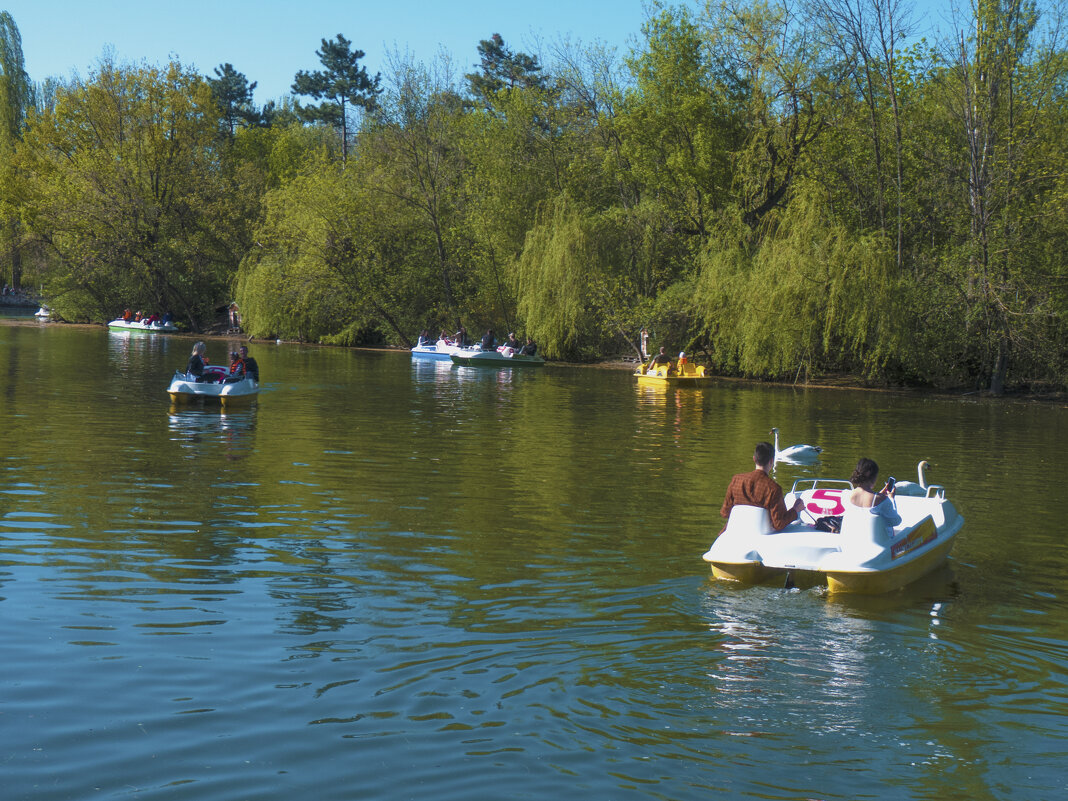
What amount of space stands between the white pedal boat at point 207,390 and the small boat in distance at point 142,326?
3819cm

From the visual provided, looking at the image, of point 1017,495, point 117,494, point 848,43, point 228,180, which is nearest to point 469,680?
point 117,494

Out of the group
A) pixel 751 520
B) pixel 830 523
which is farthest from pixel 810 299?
pixel 751 520

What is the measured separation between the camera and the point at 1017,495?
49.1 ft

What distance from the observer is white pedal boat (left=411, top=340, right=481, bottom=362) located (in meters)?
43.0

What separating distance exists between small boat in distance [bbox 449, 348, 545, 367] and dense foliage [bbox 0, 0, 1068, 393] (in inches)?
83.2

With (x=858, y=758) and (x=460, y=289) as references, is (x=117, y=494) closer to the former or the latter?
(x=858, y=758)

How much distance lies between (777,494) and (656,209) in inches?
1304

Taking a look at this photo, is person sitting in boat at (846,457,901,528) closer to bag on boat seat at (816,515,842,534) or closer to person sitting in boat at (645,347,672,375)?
bag on boat seat at (816,515,842,534)

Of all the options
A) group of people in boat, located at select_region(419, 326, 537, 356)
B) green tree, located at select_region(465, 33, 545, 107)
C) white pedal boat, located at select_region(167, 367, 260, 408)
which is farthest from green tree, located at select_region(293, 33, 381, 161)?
white pedal boat, located at select_region(167, 367, 260, 408)

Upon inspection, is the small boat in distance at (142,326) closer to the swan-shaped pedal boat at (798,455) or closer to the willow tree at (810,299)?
the willow tree at (810,299)

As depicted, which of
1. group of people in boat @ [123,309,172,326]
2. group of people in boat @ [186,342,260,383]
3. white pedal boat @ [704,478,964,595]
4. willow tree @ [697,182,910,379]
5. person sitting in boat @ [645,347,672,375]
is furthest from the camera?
group of people in boat @ [123,309,172,326]

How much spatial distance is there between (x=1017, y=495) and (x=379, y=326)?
4301cm

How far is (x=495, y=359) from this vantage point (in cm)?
4194

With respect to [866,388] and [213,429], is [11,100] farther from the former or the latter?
[213,429]
